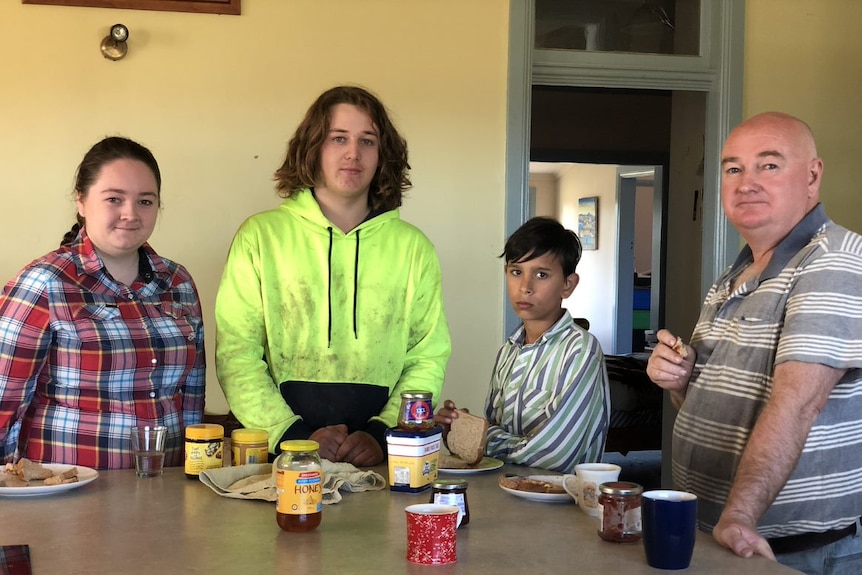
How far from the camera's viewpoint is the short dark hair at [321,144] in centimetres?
237

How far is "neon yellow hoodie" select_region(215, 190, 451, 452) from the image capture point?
231cm

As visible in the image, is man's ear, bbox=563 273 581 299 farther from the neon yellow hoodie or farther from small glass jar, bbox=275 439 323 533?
small glass jar, bbox=275 439 323 533

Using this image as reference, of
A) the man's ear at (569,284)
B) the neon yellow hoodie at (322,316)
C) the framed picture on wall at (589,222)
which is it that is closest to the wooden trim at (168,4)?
the neon yellow hoodie at (322,316)

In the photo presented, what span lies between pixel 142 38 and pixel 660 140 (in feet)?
16.2

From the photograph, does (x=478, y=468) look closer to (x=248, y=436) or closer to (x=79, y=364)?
(x=248, y=436)

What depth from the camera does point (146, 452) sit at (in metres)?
2.02

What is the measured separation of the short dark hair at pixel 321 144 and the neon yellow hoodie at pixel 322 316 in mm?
63

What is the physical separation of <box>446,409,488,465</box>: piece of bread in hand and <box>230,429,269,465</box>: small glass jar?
0.43m

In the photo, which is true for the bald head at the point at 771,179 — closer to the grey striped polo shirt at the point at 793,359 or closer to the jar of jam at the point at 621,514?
the grey striped polo shirt at the point at 793,359

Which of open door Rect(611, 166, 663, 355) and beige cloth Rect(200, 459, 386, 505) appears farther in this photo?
open door Rect(611, 166, 663, 355)

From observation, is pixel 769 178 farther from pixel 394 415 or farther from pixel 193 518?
pixel 193 518

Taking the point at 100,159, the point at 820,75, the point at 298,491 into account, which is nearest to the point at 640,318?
the point at 820,75

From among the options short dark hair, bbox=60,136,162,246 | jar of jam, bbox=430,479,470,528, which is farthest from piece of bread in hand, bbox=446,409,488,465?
short dark hair, bbox=60,136,162,246

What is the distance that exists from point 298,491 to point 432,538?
0.90ft
